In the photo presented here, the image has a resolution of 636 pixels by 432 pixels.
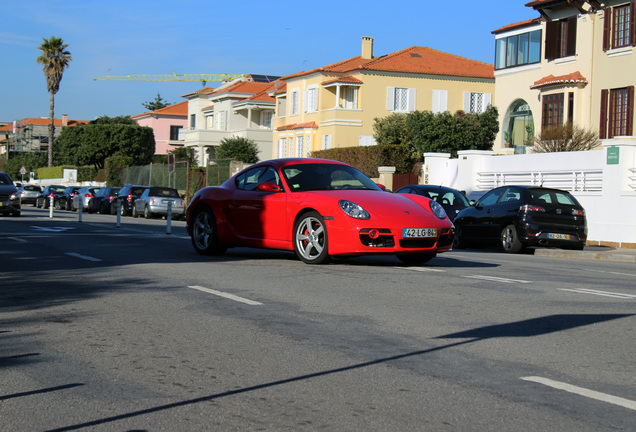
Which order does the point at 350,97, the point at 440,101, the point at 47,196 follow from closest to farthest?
the point at 47,196 < the point at 350,97 < the point at 440,101

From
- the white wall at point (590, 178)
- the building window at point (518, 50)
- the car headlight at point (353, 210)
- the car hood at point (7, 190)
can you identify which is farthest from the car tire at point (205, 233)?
the building window at point (518, 50)

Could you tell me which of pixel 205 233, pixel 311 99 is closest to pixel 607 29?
pixel 205 233

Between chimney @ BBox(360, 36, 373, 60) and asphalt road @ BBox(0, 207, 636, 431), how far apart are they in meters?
52.2

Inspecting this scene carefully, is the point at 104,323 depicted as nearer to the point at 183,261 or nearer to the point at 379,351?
the point at 379,351

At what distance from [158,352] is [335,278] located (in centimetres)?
450

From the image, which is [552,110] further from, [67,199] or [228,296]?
[228,296]

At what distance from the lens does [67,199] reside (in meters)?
50.7

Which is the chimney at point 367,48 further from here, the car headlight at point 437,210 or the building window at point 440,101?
the car headlight at point 437,210

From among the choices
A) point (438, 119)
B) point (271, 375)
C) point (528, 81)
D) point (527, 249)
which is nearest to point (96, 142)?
point (438, 119)

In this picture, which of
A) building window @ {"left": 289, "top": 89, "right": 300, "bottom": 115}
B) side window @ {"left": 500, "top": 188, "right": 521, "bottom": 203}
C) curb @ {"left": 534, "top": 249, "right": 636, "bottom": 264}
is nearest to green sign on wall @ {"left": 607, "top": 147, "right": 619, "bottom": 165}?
curb @ {"left": 534, "top": 249, "right": 636, "bottom": 264}

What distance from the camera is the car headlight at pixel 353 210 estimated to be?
1137cm

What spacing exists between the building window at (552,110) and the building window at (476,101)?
860 inches

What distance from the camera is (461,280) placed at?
10.4m

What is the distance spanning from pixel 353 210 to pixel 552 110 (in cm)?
2737
